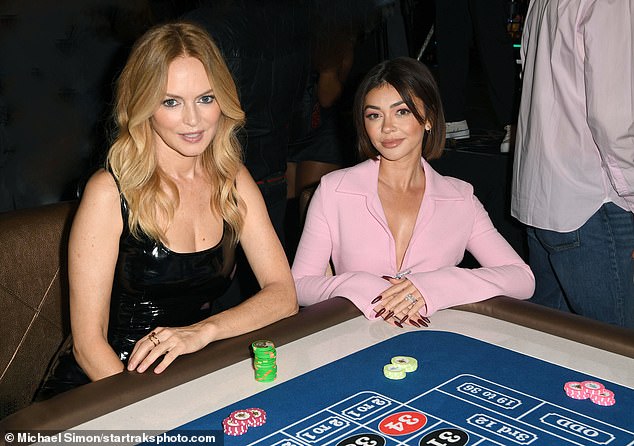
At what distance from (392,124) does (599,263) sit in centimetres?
63

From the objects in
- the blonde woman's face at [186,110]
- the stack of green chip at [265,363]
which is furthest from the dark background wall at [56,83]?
the stack of green chip at [265,363]

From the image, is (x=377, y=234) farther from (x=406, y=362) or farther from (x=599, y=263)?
(x=406, y=362)

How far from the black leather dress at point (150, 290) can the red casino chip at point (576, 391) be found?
83cm

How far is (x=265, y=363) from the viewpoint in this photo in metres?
1.32

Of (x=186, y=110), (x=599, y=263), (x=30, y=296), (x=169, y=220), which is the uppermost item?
(x=186, y=110)

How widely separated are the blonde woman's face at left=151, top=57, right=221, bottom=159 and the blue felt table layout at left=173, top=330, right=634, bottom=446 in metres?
0.55

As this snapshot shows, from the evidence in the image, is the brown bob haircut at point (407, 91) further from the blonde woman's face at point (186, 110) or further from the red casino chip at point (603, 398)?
the red casino chip at point (603, 398)

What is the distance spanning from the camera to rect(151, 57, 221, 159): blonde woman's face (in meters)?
1.67

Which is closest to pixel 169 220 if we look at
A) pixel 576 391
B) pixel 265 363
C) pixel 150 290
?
pixel 150 290

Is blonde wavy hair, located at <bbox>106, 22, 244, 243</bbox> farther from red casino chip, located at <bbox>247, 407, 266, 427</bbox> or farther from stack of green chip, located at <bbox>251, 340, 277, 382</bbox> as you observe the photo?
red casino chip, located at <bbox>247, 407, 266, 427</bbox>

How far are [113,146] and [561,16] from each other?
1090mm

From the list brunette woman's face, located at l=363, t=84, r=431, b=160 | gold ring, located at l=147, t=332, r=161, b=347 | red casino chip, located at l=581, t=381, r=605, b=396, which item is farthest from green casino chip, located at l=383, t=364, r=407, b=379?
brunette woman's face, located at l=363, t=84, r=431, b=160

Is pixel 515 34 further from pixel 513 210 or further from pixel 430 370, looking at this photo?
pixel 430 370

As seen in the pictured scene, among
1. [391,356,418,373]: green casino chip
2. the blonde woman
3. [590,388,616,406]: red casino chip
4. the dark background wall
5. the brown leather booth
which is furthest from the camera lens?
the dark background wall
